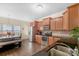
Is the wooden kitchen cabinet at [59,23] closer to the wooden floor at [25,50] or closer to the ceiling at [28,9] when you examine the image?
the ceiling at [28,9]

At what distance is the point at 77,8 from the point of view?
1.70 m

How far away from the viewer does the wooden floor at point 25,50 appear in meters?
1.61

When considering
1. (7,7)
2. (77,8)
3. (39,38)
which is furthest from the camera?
(39,38)

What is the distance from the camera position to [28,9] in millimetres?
1647

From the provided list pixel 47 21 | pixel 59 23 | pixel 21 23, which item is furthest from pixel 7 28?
pixel 59 23

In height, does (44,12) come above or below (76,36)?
above

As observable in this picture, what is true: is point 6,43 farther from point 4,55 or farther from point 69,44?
point 69,44

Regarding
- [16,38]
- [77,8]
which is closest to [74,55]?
[77,8]

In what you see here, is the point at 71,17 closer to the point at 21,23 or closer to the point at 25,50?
the point at 21,23

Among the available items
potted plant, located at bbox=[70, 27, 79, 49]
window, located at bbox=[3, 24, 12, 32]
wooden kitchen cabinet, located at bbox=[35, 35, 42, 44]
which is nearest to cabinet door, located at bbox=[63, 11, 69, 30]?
potted plant, located at bbox=[70, 27, 79, 49]

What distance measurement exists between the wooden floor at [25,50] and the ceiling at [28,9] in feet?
1.66

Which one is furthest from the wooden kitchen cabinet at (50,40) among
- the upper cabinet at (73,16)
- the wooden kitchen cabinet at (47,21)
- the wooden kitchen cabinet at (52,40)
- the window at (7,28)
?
the window at (7,28)

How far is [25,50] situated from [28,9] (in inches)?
31.0

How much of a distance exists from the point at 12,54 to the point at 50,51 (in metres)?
0.71
